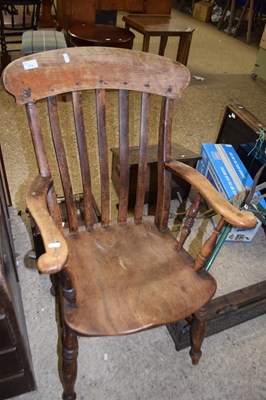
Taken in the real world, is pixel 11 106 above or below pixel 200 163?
below

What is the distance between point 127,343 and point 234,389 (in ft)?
1.39

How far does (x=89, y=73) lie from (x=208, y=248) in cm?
61

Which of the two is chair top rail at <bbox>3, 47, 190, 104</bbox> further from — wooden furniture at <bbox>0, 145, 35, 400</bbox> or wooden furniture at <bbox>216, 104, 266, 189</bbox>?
wooden furniture at <bbox>216, 104, 266, 189</bbox>

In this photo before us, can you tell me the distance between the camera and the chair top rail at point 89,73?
0.90m

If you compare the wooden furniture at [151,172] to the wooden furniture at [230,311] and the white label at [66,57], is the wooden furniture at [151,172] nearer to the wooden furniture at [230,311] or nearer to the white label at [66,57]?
the wooden furniture at [230,311]

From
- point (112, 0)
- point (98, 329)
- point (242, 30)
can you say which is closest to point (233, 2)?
point (242, 30)

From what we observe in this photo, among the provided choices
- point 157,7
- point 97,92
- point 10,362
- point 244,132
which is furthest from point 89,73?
point 157,7

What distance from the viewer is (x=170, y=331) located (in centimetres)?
134

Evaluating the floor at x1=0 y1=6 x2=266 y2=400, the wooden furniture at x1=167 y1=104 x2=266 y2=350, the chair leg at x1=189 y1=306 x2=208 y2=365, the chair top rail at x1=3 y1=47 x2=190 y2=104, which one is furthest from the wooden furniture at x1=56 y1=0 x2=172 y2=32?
the chair leg at x1=189 y1=306 x2=208 y2=365

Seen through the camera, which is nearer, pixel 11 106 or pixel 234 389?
pixel 234 389

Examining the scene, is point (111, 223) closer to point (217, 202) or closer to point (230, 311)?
point (217, 202)

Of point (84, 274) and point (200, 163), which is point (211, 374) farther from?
point (200, 163)

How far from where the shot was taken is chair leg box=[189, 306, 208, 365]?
3.57 ft

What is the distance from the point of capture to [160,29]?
9.75ft
